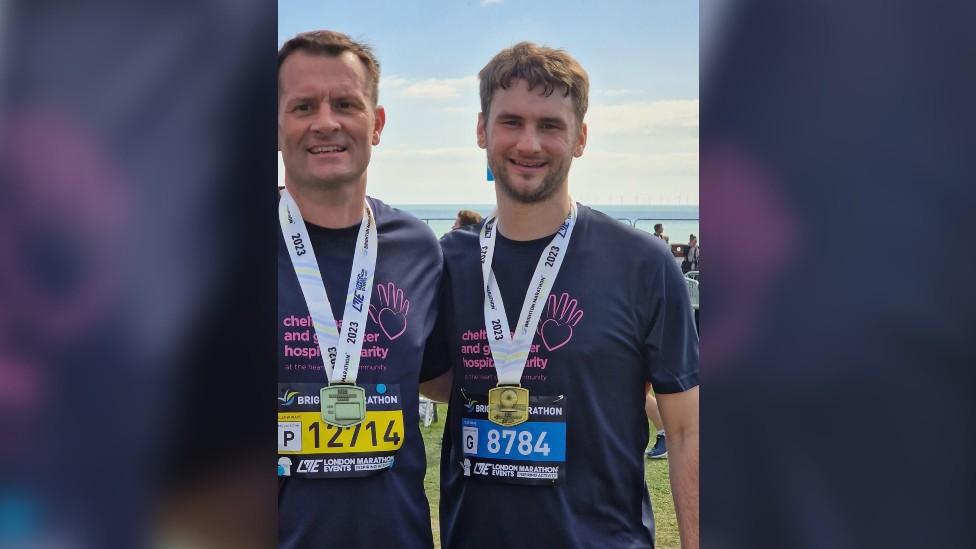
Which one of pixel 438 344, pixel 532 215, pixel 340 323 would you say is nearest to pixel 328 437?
pixel 340 323

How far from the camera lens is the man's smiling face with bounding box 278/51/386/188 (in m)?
1.89

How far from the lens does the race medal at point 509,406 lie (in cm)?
200

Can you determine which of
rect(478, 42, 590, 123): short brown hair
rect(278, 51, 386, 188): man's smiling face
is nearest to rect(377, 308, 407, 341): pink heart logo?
rect(278, 51, 386, 188): man's smiling face

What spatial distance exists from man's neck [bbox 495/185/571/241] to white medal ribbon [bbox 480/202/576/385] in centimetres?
2

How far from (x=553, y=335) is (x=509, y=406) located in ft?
0.64

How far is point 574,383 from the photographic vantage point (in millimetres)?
2027

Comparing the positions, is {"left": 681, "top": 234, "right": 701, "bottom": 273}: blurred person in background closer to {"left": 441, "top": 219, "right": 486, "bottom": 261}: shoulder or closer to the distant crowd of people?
the distant crowd of people

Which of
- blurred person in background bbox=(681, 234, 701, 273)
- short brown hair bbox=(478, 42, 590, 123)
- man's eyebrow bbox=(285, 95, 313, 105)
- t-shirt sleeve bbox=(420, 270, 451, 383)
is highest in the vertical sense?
short brown hair bbox=(478, 42, 590, 123)
